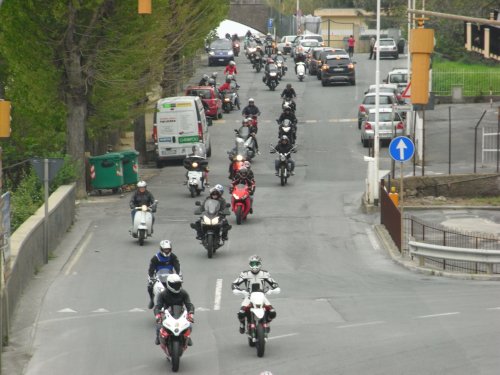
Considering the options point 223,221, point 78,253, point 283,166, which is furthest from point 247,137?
point 223,221

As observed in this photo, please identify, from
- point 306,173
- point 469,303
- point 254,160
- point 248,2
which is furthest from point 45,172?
point 248,2

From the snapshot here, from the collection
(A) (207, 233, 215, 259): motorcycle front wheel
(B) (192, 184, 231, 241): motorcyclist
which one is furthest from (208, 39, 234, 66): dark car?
(A) (207, 233, 215, 259): motorcycle front wheel

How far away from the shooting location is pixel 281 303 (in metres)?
22.9

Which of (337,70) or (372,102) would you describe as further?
(337,70)

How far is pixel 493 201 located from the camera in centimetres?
3694

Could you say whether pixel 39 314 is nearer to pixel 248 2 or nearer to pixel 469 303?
pixel 469 303

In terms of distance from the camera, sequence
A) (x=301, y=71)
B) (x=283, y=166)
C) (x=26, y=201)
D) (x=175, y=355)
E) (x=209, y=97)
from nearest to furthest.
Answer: (x=175, y=355) < (x=26, y=201) < (x=283, y=166) < (x=209, y=97) < (x=301, y=71)

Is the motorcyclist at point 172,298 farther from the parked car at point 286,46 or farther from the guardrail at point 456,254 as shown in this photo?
the parked car at point 286,46

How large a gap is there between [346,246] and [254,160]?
1777 cm

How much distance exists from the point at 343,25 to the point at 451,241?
7878cm

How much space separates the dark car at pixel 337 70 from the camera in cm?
7162

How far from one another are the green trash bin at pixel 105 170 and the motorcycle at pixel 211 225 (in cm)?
1074

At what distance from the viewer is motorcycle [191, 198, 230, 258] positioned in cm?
2778

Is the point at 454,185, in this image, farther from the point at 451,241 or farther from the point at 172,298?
the point at 172,298
